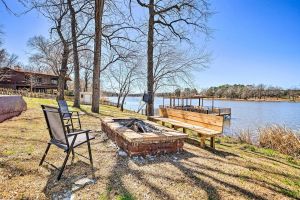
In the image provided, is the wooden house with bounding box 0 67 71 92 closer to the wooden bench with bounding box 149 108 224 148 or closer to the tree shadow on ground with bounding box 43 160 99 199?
the wooden bench with bounding box 149 108 224 148

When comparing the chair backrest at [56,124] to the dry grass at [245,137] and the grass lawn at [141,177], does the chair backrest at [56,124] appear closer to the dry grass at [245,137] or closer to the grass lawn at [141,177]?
the grass lawn at [141,177]

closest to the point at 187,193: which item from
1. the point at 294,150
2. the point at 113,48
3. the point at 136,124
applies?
the point at 136,124

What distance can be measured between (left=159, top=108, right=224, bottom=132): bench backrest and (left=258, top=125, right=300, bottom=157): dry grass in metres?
3.44

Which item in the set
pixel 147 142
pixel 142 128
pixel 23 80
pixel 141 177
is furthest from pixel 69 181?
pixel 23 80

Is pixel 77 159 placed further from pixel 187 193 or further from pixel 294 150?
pixel 294 150

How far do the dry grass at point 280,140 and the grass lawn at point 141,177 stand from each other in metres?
3.69

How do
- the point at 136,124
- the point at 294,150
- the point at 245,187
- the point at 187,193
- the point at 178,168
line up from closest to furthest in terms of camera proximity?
the point at 187,193 < the point at 245,187 < the point at 178,168 < the point at 136,124 < the point at 294,150

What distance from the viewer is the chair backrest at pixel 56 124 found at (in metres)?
3.00

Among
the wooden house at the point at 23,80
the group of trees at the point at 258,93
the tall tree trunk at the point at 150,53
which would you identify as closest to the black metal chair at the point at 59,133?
the tall tree trunk at the point at 150,53

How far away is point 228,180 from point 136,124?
265 cm

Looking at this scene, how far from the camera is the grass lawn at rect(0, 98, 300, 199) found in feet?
8.84

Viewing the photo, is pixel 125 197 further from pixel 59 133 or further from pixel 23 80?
pixel 23 80

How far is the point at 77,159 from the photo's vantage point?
3.83 m

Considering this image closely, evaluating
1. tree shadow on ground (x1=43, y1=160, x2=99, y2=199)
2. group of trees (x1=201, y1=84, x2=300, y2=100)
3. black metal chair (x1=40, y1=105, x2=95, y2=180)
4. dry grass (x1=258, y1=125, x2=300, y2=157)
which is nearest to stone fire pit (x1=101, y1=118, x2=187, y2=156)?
tree shadow on ground (x1=43, y1=160, x2=99, y2=199)
